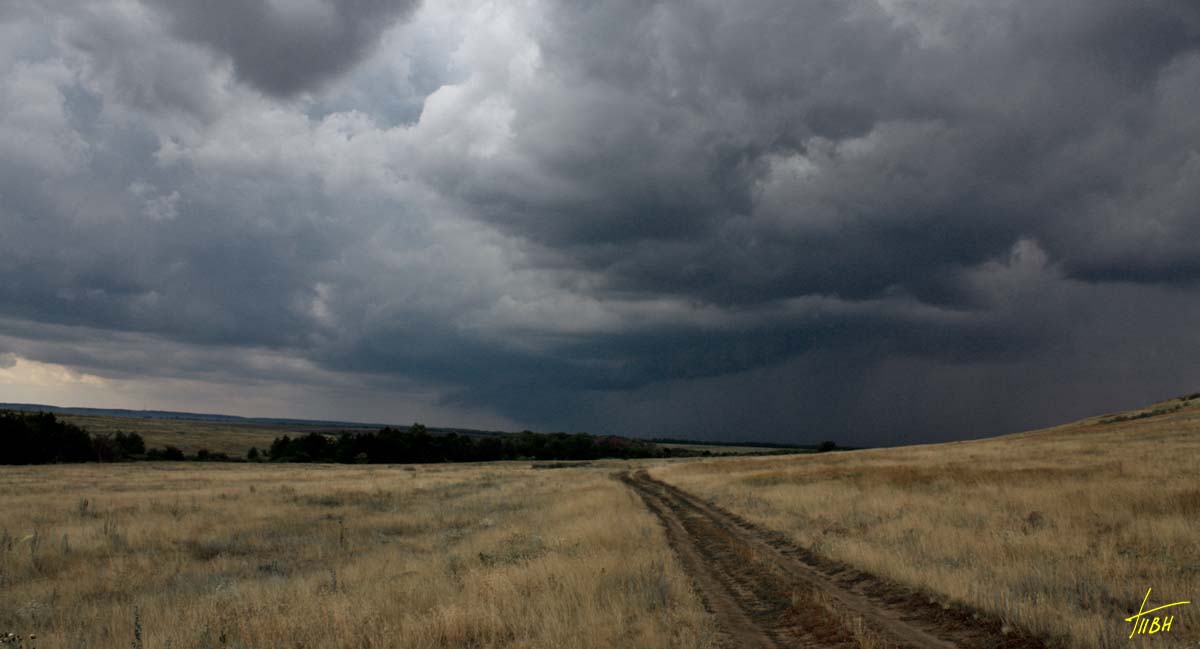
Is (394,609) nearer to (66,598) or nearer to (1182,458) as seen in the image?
(66,598)

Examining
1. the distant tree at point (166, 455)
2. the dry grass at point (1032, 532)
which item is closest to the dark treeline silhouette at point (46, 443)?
the distant tree at point (166, 455)

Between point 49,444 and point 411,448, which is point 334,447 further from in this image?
point 49,444

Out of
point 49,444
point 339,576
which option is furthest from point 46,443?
point 339,576

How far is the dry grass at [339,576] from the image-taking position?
364 inches

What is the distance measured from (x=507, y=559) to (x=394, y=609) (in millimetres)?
4651

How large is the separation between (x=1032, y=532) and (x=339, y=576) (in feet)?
48.5

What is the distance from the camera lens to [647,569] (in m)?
12.8

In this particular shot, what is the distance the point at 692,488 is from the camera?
3666 cm

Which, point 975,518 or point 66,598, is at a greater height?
point 975,518

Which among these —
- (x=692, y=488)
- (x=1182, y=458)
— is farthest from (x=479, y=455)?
(x=1182, y=458)

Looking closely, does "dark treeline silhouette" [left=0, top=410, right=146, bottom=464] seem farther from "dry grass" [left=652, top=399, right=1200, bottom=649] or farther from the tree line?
"dry grass" [left=652, top=399, right=1200, bottom=649]

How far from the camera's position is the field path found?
8461 millimetres
